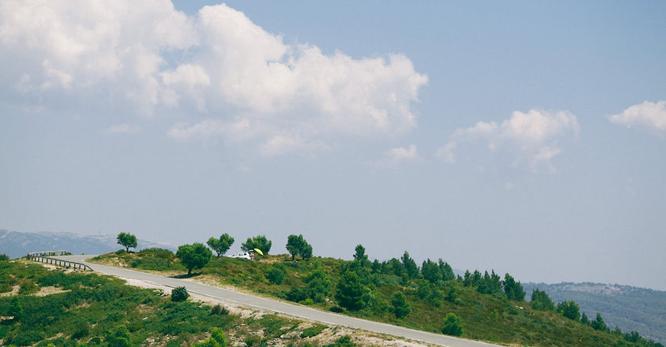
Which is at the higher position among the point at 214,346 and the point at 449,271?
the point at 449,271

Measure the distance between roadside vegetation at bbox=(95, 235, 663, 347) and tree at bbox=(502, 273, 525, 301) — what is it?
768 centimetres

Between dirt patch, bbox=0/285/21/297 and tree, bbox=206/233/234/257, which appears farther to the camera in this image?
tree, bbox=206/233/234/257

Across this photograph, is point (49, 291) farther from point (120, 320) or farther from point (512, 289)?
point (512, 289)

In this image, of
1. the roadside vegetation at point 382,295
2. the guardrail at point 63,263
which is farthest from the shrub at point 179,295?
the guardrail at point 63,263

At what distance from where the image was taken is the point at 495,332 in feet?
274

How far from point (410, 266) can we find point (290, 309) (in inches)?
Result: 3043

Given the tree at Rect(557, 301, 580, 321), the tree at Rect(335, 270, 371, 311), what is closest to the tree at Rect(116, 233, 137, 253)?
the tree at Rect(335, 270, 371, 311)

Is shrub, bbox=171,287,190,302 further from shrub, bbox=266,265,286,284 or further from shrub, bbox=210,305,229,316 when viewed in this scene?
shrub, bbox=266,265,286,284

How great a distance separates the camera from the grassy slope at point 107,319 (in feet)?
161

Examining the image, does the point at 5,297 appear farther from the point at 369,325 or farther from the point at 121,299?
the point at 369,325

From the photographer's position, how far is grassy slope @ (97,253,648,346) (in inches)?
3068

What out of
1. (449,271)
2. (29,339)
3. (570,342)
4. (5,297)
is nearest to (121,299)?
(29,339)

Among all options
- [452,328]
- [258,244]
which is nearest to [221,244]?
[258,244]

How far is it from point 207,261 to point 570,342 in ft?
172
